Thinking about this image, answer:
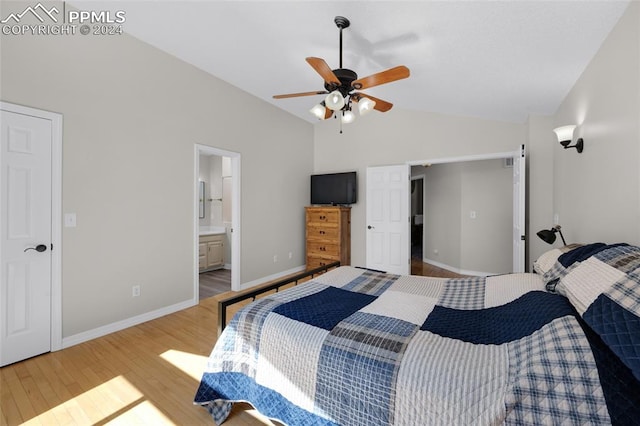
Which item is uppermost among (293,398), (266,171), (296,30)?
(296,30)

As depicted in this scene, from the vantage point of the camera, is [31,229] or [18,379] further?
[31,229]

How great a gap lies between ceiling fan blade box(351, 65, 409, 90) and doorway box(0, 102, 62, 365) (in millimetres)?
2546

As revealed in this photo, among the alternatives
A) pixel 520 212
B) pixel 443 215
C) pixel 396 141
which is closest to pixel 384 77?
pixel 520 212

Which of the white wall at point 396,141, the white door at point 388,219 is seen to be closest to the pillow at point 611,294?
the white wall at point 396,141

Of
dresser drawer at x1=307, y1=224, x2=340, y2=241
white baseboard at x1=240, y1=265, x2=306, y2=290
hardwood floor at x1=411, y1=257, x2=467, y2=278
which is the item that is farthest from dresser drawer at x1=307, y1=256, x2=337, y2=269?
hardwood floor at x1=411, y1=257, x2=467, y2=278

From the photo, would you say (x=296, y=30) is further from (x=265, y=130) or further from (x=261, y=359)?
(x=261, y=359)

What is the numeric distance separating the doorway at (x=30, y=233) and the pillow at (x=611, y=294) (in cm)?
351

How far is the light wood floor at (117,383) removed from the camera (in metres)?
1.69

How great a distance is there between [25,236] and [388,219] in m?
4.27

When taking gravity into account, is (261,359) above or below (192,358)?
above

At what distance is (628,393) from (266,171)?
4.25 meters

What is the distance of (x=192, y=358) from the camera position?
2.31 m

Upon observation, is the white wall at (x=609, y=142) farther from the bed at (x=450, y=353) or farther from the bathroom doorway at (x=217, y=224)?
the bathroom doorway at (x=217, y=224)

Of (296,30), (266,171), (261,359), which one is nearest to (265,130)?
(266,171)
